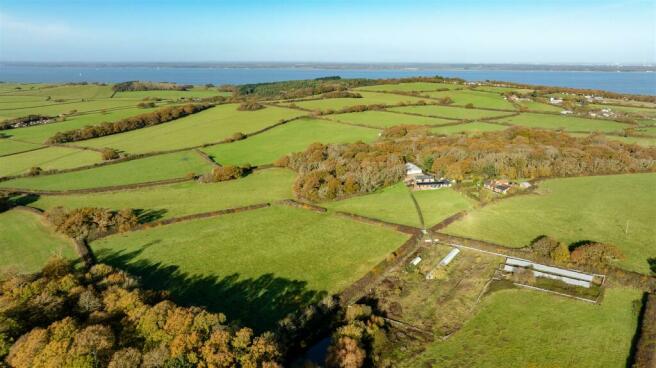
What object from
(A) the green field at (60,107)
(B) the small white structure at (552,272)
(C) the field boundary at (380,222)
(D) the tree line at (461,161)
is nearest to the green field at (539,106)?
(D) the tree line at (461,161)

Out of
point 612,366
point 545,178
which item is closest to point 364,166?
point 545,178

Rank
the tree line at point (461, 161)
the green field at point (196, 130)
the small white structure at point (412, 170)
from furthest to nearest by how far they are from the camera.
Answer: the green field at point (196, 130)
the small white structure at point (412, 170)
the tree line at point (461, 161)

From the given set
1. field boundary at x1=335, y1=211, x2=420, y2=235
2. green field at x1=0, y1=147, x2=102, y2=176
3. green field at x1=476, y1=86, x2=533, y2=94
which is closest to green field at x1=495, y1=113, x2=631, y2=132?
green field at x1=476, y1=86, x2=533, y2=94

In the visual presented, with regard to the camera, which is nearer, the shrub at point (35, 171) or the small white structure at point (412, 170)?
the small white structure at point (412, 170)

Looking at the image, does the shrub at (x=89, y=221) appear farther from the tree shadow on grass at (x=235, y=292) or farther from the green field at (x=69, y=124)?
the green field at (x=69, y=124)

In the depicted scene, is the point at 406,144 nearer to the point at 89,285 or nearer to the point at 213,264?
the point at 213,264

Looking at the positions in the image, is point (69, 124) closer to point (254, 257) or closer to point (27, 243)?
point (27, 243)
